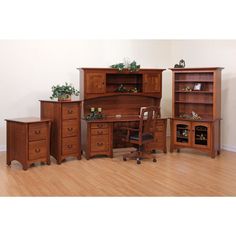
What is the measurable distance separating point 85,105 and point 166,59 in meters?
2.78

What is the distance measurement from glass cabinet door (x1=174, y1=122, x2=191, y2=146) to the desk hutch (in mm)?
260

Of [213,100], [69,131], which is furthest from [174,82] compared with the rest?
[69,131]

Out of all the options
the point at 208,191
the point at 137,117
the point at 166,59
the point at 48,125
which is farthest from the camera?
the point at 166,59

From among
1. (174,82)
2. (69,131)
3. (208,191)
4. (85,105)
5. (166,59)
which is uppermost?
(166,59)

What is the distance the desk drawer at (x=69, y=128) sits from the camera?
6070mm

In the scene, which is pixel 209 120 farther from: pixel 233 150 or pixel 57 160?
pixel 57 160

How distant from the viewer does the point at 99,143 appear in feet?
21.0

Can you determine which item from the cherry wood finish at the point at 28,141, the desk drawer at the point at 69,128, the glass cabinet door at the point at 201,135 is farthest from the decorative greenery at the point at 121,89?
the cherry wood finish at the point at 28,141

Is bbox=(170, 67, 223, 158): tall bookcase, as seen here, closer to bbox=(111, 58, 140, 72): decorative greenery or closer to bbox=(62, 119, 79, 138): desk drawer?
bbox=(111, 58, 140, 72): decorative greenery

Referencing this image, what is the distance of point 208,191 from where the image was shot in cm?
454

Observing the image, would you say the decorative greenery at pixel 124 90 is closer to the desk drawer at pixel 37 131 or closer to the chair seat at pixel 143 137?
the chair seat at pixel 143 137

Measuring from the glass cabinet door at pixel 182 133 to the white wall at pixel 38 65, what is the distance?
6.84 ft

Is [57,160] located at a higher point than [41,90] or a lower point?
lower

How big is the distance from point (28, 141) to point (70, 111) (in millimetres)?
923
